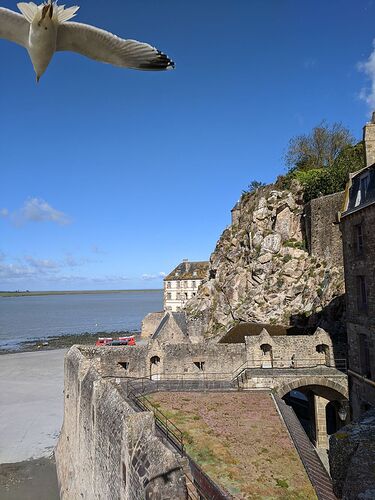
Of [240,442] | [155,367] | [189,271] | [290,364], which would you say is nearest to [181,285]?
[189,271]

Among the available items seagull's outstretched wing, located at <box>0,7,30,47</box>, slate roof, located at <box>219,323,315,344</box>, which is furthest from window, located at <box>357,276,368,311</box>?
seagull's outstretched wing, located at <box>0,7,30,47</box>

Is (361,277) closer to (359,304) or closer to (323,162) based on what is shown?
A: (359,304)

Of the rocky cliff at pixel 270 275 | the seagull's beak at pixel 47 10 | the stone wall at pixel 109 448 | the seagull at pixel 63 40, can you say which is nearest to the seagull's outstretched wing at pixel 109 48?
the seagull at pixel 63 40

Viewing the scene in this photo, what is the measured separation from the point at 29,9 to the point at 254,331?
3037cm

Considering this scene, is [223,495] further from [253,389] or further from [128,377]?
[128,377]

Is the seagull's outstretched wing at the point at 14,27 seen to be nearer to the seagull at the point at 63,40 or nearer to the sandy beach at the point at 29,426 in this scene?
the seagull at the point at 63,40

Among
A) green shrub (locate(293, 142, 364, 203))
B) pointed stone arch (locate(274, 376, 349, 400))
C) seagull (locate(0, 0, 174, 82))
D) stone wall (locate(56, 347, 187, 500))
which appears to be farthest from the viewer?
green shrub (locate(293, 142, 364, 203))

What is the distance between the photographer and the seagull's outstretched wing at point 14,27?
324 centimetres

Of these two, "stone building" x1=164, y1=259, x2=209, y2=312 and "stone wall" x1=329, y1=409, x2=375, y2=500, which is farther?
"stone building" x1=164, y1=259, x2=209, y2=312

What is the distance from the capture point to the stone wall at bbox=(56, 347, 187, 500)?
247 inches

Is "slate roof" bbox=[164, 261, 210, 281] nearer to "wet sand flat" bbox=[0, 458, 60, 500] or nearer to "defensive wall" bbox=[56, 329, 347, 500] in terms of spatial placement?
"defensive wall" bbox=[56, 329, 347, 500]

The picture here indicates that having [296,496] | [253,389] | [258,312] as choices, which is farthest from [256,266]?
[296,496]

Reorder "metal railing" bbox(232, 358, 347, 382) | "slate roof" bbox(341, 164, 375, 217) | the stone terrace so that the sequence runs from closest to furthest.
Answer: the stone terrace < "slate roof" bbox(341, 164, 375, 217) < "metal railing" bbox(232, 358, 347, 382)

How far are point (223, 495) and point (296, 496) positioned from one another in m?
2.49
